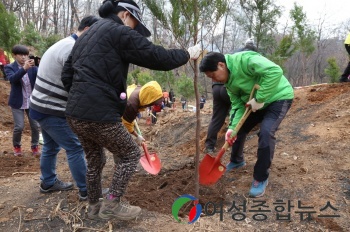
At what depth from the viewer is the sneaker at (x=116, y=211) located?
2379mm

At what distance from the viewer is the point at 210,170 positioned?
3.09 meters

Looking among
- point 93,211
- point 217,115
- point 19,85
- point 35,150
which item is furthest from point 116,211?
point 35,150

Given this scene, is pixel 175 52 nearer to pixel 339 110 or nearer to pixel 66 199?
pixel 66 199

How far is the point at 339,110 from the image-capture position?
17.0 feet

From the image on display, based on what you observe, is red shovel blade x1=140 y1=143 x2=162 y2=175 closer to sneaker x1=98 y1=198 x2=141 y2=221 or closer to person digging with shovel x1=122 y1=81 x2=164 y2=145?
person digging with shovel x1=122 y1=81 x2=164 y2=145

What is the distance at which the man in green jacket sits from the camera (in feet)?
8.98

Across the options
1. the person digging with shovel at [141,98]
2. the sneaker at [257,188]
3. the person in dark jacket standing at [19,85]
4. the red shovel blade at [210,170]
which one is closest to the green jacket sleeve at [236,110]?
the red shovel blade at [210,170]

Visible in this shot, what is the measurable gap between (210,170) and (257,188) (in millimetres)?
471

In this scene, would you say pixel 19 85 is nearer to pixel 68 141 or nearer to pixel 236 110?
pixel 68 141

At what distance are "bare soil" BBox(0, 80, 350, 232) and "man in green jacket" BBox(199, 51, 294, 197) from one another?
1.07 feet

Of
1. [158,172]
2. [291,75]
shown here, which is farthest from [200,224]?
[291,75]

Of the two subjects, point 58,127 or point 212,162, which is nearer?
point 58,127

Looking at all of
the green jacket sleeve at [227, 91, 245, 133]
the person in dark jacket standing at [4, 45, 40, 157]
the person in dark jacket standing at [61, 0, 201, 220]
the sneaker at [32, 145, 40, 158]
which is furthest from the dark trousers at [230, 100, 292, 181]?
the sneaker at [32, 145, 40, 158]

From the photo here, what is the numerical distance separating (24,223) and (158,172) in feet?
4.89
